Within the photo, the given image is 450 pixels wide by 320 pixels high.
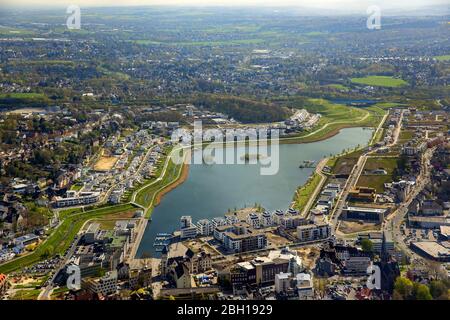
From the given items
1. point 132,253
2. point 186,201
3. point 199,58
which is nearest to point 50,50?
point 199,58

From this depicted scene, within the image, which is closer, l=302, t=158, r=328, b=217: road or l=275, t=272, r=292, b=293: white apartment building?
l=275, t=272, r=292, b=293: white apartment building

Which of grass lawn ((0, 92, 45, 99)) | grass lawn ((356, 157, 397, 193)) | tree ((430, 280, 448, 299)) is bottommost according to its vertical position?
grass lawn ((356, 157, 397, 193))

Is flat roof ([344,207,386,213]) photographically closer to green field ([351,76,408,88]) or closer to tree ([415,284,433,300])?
tree ([415,284,433,300])

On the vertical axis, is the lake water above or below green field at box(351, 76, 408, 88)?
below

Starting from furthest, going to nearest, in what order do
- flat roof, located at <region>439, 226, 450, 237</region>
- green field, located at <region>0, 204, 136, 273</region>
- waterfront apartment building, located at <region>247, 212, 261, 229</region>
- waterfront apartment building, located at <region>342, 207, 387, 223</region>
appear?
waterfront apartment building, located at <region>342, 207, 387, 223</region> < waterfront apartment building, located at <region>247, 212, 261, 229</region> < flat roof, located at <region>439, 226, 450, 237</region> < green field, located at <region>0, 204, 136, 273</region>

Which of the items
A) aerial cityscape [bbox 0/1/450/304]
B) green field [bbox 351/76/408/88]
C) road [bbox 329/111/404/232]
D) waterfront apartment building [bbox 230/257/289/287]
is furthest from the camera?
green field [bbox 351/76/408/88]

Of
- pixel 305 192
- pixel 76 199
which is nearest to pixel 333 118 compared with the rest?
pixel 305 192

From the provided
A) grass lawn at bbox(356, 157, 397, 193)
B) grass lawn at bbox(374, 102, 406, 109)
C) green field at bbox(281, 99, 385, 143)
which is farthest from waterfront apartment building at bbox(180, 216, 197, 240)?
grass lawn at bbox(374, 102, 406, 109)

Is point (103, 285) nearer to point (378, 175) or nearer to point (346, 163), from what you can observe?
point (378, 175)
